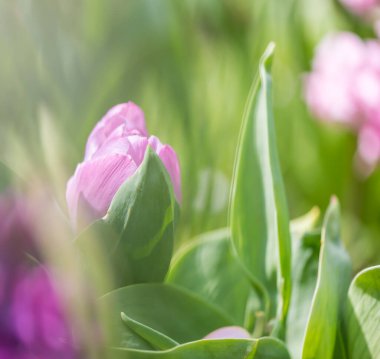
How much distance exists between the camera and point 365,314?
34cm

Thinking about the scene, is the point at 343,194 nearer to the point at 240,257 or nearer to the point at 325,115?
the point at 325,115

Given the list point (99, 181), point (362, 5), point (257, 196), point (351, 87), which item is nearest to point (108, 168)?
point (99, 181)

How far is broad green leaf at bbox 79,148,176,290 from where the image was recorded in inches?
12.2

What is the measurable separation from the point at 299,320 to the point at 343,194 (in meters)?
0.74

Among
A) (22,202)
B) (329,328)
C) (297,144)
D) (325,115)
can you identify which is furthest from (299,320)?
(297,144)

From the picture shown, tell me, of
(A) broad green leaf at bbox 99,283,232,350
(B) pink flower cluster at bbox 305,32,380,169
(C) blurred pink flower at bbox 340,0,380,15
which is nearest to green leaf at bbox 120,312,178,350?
(A) broad green leaf at bbox 99,283,232,350

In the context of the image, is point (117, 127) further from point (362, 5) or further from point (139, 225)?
point (362, 5)

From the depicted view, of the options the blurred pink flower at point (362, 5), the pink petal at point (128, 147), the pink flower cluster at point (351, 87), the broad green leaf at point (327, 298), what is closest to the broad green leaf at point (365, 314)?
the broad green leaf at point (327, 298)

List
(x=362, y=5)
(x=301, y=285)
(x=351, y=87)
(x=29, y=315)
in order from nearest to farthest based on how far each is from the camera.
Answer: (x=29, y=315), (x=301, y=285), (x=351, y=87), (x=362, y=5)

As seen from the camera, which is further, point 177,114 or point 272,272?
point 177,114

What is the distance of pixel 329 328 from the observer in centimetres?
35

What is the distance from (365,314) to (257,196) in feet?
0.31

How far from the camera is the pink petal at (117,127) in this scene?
0.34 m

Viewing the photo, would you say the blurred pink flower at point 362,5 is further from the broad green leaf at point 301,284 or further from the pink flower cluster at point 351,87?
the broad green leaf at point 301,284
